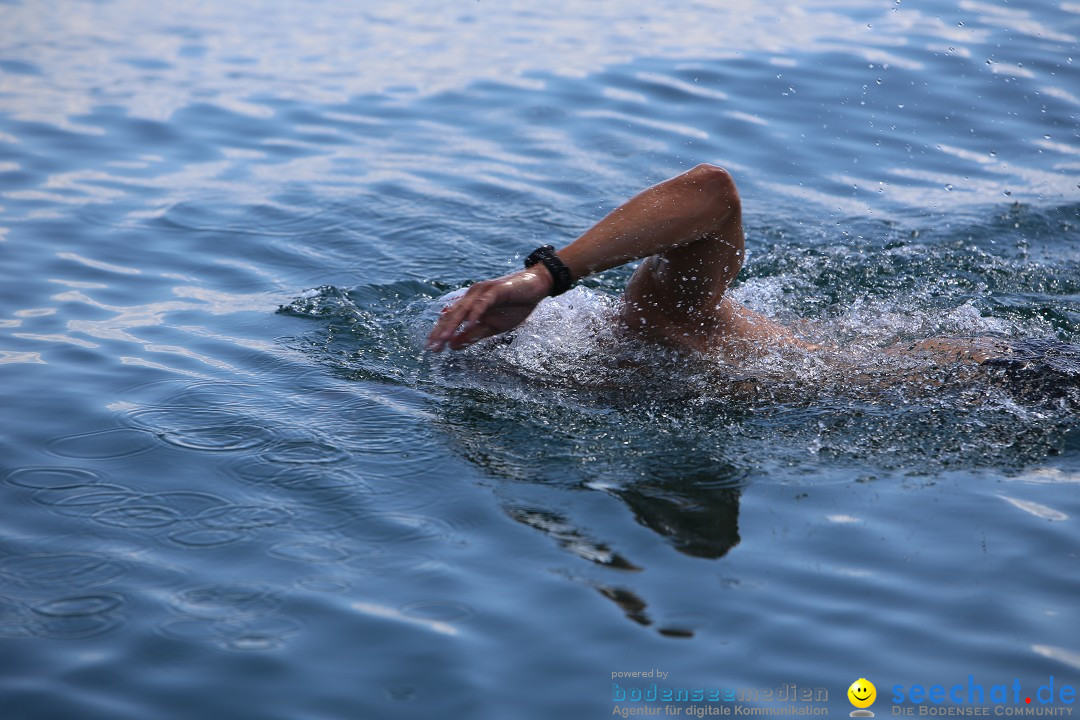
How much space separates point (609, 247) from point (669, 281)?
434mm

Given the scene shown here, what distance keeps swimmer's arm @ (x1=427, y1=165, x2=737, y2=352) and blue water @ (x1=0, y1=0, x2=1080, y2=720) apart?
0.47m

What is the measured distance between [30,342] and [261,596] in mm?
2547

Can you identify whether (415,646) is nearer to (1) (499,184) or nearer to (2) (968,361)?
(2) (968,361)

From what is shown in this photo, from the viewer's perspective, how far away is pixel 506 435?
13.1ft

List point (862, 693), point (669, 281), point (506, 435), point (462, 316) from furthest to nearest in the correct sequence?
point (669, 281)
point (506, 435)
point (462, 316)
point (862, 693)

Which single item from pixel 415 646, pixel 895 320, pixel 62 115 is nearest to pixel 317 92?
pixel 62 115

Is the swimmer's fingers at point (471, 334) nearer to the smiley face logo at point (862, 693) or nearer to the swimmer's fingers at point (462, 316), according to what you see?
the swimmer's fingers at point (462, 316)

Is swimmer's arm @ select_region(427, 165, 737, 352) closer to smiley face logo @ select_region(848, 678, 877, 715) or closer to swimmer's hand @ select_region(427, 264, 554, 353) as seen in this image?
swimmer's hand @ select_region(427, 264, 554, 353)

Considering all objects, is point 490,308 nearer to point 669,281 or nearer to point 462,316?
point 462,316

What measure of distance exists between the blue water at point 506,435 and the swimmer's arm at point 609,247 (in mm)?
469

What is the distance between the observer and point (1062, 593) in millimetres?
3197

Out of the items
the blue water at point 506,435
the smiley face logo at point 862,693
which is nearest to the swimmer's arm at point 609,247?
the blue water at point 506,435

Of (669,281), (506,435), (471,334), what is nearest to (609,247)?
(669,281)

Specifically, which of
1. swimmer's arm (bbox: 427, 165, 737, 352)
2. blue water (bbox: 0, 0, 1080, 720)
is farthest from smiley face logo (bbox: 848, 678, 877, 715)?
swimmer's arm (bbox: 427, 165, 737, 352)
